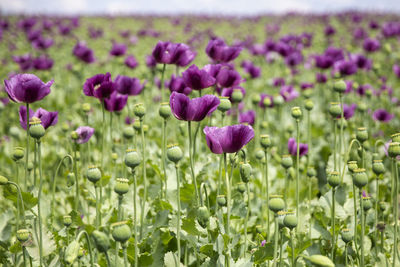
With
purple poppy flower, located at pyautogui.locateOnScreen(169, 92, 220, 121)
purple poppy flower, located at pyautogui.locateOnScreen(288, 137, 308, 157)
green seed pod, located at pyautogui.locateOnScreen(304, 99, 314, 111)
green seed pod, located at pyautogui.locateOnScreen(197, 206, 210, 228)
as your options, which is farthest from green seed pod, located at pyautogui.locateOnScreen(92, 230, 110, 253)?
purple poppy flower, located at pyautogui.locateOnScreen(288, 137, 308, 157)

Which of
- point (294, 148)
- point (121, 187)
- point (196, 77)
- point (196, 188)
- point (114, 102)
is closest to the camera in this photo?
point (121, 187)

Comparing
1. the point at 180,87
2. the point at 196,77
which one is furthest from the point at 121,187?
the point at 180,87

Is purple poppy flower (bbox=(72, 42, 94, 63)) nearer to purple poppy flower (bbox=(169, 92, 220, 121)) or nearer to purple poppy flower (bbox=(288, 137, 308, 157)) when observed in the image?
purple poppy flower (bbox=(288, 137, 308, 157))

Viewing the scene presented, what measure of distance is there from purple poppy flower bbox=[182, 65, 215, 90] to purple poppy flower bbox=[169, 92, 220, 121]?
1.24 feet

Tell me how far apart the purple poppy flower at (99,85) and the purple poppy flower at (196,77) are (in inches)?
14.9

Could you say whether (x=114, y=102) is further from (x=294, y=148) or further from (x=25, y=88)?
(x=294, y=148)

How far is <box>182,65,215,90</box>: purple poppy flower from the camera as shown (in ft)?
6.00

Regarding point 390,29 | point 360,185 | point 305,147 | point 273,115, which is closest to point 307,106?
point 305,147

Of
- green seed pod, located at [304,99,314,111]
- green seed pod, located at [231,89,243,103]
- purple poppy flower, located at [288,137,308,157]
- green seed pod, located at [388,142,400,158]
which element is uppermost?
green seed pod, located at [231,89,243,103]

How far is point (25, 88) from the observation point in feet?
5.27

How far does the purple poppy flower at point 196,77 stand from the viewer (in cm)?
183

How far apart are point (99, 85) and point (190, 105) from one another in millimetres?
659

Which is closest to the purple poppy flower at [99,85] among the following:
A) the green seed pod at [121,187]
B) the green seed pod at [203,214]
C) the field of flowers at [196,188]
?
the field of flowers at [196,188]

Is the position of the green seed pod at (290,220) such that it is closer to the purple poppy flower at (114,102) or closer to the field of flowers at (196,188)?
the field of flowers at (196,188)
